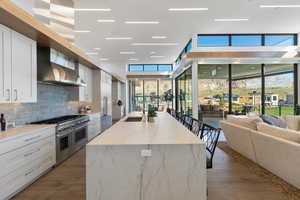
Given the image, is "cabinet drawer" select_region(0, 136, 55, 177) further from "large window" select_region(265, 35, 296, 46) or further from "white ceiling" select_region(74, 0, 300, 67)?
"large window" select_region(265, 35, 296, 46)

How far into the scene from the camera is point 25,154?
2459mm

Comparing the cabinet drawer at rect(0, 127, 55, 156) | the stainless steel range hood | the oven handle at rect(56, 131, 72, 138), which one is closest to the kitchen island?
the cabinet drawer at rect(0, 127, 55, 156)

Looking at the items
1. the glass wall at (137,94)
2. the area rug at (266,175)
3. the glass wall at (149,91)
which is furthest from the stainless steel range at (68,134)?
the glass wall at (137,94)

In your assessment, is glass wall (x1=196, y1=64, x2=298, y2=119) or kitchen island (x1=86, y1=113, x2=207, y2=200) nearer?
kitchen island (x1=86, y1=113, x2=207, y2=200)

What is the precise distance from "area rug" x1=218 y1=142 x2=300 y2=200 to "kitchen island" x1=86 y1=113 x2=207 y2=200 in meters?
1.68

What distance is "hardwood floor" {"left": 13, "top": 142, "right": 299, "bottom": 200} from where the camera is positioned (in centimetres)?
235

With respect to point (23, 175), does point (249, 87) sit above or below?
above

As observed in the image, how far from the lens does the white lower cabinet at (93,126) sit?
501cm

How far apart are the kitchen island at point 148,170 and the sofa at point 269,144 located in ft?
5.74

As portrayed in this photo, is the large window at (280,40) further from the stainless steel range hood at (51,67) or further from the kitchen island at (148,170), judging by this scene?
the stainless steel range hood at (51,67)

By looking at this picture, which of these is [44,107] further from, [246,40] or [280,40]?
[280,40]

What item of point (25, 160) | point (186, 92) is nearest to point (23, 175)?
point (25, 160)

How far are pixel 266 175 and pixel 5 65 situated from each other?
183 inches

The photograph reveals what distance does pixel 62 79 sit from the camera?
3.66 m
